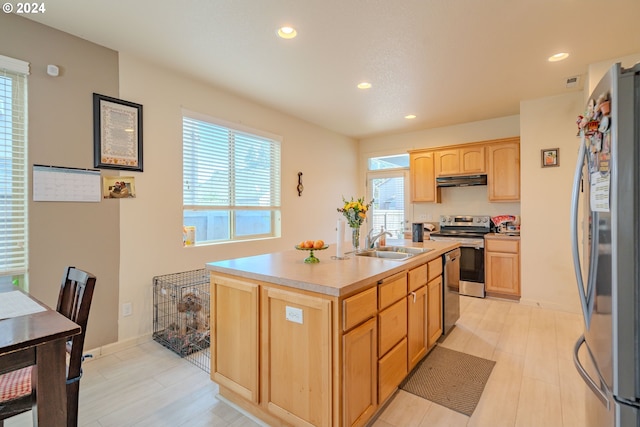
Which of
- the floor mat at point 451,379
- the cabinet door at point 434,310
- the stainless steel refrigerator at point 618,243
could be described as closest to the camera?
the stainless steel refrigerator at point 618,243

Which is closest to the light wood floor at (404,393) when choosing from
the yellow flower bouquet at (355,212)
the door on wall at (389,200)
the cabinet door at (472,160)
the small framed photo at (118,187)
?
the yellow flower bouquet at (355,212)

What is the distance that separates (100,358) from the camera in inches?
101

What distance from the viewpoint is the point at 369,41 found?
253cm

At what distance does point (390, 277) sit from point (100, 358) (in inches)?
99.5

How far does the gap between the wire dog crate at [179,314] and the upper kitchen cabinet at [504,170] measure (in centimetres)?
417

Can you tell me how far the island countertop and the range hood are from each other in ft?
8.87

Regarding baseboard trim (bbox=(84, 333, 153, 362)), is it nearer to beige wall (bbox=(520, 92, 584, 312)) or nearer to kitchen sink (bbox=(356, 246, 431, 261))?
kitchen sink (bbox=(356, 246, 431, 261))

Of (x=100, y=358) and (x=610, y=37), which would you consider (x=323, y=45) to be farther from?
(x=100, y=358)

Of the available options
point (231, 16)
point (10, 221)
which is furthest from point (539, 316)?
point (10, 221)

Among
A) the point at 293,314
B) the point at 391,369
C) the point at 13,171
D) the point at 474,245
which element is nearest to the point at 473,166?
the point at 474,245

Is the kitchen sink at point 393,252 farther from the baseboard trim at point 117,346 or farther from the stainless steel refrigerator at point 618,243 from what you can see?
the baseboard trim at point 117,346

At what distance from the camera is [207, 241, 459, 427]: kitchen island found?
59.4 inches

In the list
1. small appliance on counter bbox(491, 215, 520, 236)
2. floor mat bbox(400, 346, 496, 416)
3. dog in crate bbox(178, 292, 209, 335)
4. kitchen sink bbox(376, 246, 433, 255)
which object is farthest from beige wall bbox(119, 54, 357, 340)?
small appliance on counter bbox(491, 215, 520, 236)

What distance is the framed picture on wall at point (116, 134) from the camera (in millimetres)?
2580
